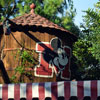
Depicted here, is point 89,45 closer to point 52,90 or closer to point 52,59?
point 52,59

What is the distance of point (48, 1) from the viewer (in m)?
30.6

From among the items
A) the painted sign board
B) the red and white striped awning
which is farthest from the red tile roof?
the red and white striped awning

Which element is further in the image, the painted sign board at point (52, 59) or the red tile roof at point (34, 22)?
the red tile roof at point (34, 22)

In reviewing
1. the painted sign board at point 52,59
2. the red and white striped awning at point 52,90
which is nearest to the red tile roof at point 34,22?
the painted sign board at point 52,59

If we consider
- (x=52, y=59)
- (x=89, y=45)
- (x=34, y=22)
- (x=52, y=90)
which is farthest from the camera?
(x=89, y=45)

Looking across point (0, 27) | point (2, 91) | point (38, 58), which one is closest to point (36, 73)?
point (38, 58)

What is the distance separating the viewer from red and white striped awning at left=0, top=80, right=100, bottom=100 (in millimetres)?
12445

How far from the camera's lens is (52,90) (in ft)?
40.9

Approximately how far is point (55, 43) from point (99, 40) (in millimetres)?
2674

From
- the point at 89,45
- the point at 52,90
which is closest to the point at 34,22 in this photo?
the point at 89,45

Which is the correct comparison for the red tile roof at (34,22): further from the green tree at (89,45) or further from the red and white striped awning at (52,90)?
the red and white striped awning at (52,90)

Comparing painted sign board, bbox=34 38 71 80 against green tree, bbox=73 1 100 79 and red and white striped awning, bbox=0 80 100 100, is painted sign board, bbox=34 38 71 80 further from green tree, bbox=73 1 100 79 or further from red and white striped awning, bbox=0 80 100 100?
red and white striped awning, bbox=0 80 100 100

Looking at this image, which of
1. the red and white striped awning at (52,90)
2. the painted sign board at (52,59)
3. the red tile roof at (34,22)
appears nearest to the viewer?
the red and white striped awning at (52,90)

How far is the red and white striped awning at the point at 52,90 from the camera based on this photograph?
40.8 feet
